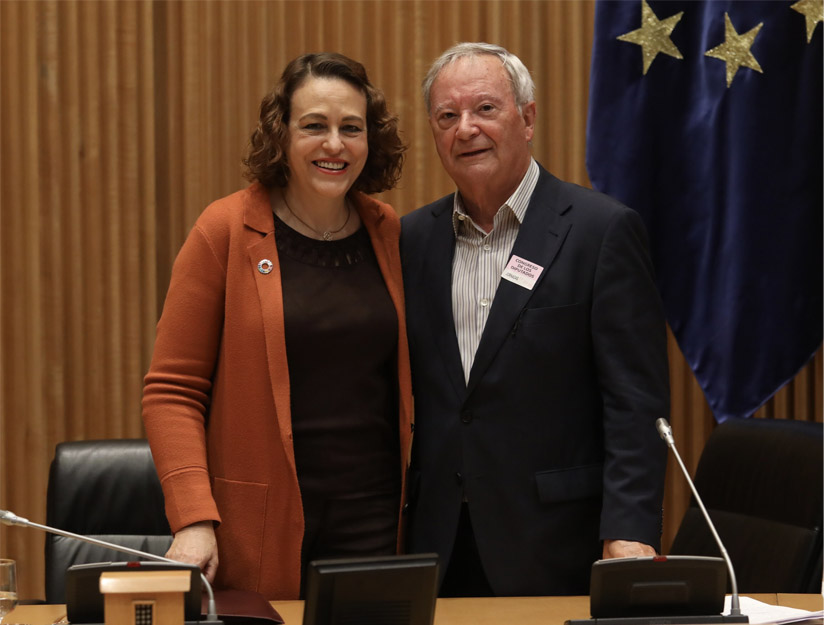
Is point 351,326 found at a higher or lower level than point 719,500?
higher

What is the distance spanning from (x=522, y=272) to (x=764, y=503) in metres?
1.02

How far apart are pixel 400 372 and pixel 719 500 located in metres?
1.12

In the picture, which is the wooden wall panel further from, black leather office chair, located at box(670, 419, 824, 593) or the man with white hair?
the man with white hair

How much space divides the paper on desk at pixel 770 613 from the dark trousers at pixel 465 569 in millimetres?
617

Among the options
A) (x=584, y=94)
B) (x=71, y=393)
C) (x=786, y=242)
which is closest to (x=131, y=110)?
(x=71, y=393)

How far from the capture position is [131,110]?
3607mm

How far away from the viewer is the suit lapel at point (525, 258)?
7.47 ft

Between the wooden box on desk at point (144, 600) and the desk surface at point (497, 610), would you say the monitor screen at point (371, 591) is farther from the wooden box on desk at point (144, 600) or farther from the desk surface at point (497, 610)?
the desk surface at point (497, 610)

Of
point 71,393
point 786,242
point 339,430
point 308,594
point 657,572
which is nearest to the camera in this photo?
point 308,594

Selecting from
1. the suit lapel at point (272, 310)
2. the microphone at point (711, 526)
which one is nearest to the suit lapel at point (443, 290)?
the suit lapel at point (272, 310)

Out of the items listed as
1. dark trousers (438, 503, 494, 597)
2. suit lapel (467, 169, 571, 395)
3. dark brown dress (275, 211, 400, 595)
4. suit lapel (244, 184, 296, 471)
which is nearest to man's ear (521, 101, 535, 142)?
suit lapel (467, 169, 571, 395)

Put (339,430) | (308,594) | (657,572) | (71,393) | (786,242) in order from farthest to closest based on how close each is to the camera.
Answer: (71,393), (786,242), (339,430), (657,572), (308,594)

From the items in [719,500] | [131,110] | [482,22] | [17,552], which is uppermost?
[482,22]

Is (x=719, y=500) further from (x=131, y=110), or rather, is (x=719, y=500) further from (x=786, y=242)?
(x=131, y=110)
